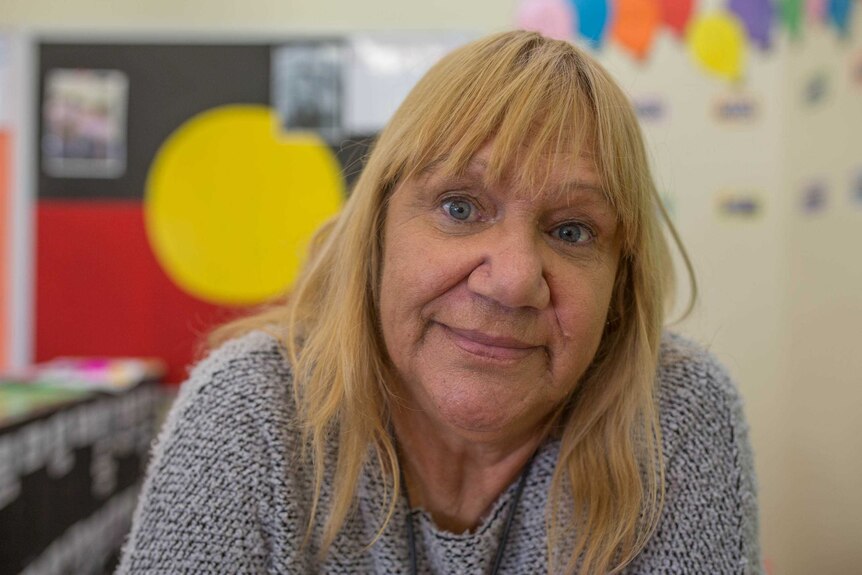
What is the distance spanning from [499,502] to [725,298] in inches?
61.3

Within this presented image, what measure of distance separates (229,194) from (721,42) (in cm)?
161

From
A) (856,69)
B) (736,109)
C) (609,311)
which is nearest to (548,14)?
(736,109)

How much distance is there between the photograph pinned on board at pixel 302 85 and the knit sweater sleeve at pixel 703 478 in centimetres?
153

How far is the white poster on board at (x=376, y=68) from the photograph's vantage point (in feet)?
7.27

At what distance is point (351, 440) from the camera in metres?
0.89

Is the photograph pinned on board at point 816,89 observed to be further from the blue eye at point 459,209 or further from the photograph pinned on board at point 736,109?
the blue eye at point 459,209

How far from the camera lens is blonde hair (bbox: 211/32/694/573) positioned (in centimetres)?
79

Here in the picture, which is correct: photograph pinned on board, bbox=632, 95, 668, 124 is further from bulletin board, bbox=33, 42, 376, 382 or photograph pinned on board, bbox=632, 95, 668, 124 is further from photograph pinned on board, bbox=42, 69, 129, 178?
photograph pinned on board, bbox=42, 69, 129, 178

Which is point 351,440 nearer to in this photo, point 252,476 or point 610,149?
point 252,476

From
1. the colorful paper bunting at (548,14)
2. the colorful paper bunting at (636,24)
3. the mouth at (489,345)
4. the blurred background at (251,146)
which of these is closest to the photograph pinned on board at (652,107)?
the blurred background at (251,146)

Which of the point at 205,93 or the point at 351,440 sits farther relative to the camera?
the point at 205,93

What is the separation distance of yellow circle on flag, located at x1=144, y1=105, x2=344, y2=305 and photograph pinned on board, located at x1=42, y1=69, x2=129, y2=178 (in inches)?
6.1

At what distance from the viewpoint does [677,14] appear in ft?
7.26

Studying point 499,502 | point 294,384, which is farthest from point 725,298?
point 294,384
